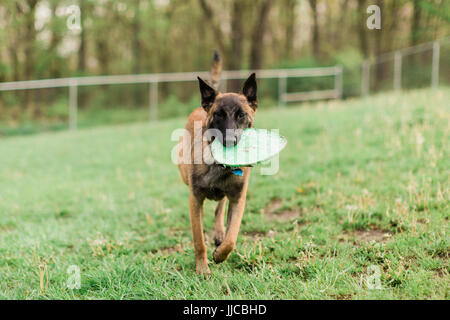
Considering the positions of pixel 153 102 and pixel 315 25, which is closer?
pixel 153 102

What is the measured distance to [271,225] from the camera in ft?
16.6

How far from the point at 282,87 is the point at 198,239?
1727 cm

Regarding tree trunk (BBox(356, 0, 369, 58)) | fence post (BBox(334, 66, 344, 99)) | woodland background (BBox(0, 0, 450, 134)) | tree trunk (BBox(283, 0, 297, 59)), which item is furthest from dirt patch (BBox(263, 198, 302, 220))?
tree trunk (BBox(283, 0, 297, 59))

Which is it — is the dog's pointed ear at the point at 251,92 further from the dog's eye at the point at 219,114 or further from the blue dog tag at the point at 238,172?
the blue dog tag at the point at 238,172

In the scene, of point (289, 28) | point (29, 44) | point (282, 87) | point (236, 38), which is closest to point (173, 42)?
point (289, 28)

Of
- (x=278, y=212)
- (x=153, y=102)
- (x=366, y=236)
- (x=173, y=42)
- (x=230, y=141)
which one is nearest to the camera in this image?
(x=230, y=141)

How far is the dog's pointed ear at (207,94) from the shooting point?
4246 mm

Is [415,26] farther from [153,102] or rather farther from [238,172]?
[238,172]

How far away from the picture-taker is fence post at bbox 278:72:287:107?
66.4ft

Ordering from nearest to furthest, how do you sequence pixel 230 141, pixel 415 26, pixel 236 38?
1. pixel 230 141
2. pixel 236 38
3. pixel 415 26

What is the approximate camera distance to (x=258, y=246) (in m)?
4.40

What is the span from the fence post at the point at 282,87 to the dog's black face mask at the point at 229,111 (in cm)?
1621

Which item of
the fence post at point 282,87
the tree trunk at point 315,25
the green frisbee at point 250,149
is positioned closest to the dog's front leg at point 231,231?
the green frisbee at point 250,149
